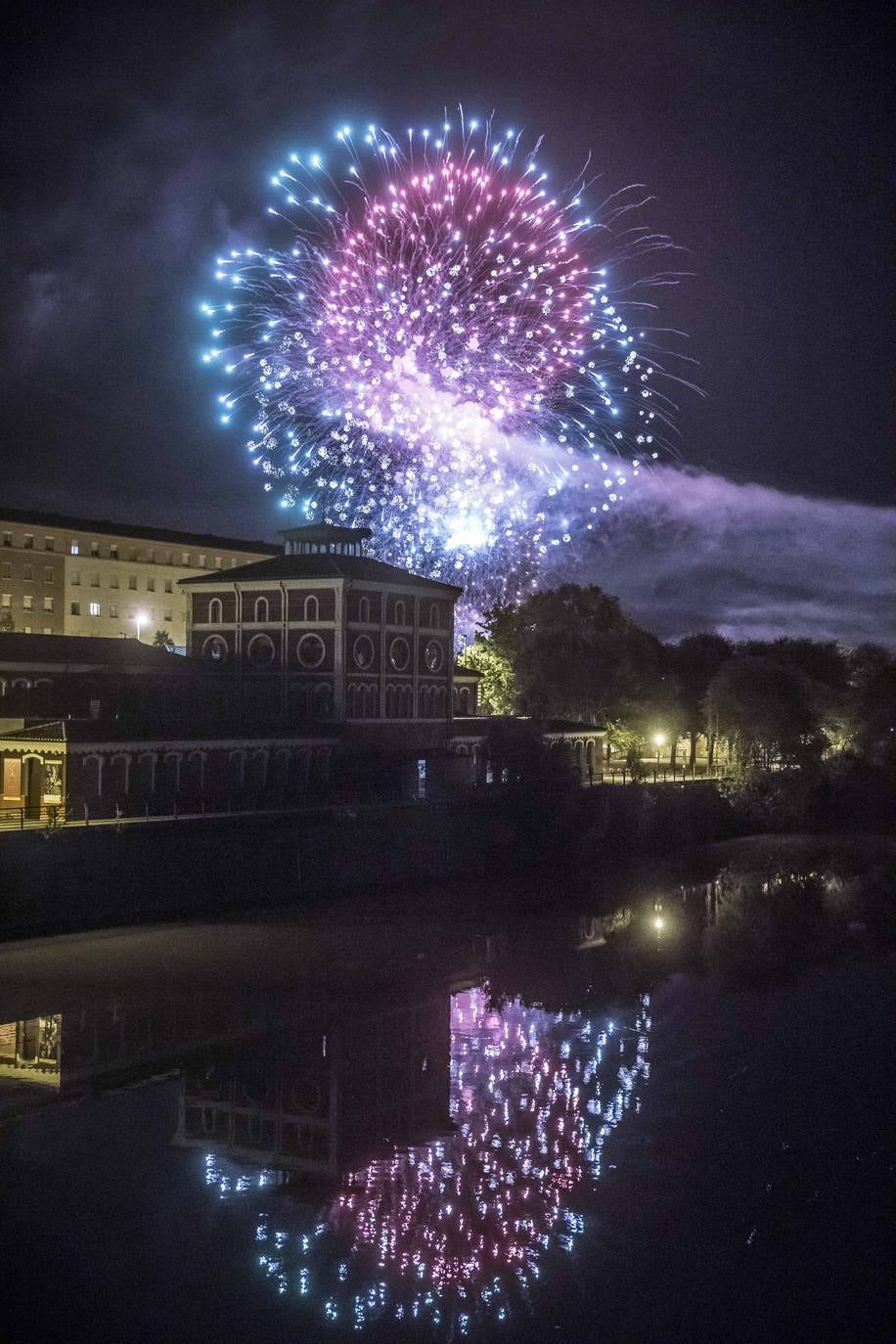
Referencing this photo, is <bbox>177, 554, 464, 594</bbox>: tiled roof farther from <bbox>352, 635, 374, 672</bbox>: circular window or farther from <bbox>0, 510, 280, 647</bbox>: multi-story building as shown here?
<bbox>0, 510, 280, 647</bbox>: multi-story building

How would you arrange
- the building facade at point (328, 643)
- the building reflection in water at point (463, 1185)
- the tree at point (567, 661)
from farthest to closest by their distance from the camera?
the tree at point (567, 661) < the building facade at point (328, 643) < the building reflection in water at point (463, 1185)

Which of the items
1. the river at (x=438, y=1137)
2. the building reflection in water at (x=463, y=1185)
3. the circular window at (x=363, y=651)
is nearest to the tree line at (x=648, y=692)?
the circular window at (x=363, y=651)

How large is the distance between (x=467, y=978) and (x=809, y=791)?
3859 centimetres

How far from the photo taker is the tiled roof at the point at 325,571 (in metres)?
58.8

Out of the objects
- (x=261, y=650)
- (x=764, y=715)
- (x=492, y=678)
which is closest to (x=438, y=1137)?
(x=261, y=650)

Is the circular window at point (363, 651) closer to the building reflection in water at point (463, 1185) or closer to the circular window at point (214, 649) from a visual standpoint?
the circular window at point (214, 649)

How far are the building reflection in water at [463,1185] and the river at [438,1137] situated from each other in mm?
60

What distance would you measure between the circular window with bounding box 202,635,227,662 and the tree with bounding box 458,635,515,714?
77.8 ft

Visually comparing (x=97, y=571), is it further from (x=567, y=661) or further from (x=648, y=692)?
(x=648, y=692)

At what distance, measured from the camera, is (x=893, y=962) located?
129 ft

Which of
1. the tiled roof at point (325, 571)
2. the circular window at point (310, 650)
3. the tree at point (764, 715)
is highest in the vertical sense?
the tiled roof at point (325, 571)

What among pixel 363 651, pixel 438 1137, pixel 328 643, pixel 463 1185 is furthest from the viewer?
pixel 363 651

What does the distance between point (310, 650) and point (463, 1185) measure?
38124mm

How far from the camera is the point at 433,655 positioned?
207 feet
